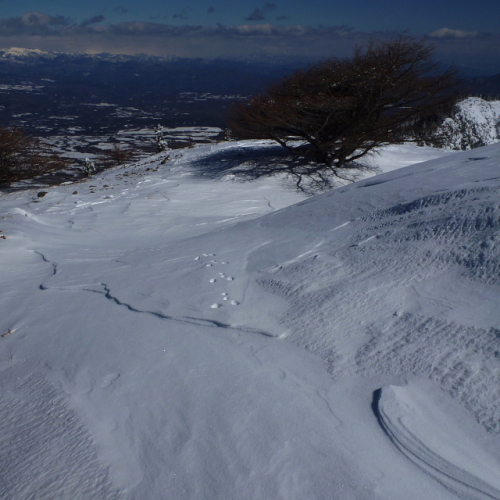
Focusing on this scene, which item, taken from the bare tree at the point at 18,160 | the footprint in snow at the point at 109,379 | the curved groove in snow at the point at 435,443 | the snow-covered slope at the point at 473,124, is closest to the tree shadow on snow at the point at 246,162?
the bare tree at the point at 18,160

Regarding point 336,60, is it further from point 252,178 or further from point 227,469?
point 227,469

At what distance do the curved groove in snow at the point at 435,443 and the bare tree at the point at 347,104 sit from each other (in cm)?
992

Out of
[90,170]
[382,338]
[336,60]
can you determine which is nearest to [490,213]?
[382,338]

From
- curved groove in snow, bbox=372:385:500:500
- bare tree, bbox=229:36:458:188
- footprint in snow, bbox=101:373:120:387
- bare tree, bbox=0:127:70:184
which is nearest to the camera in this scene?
curved groove in snow, bbox=372:385:500:500

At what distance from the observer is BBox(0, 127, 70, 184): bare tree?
17.0 meters

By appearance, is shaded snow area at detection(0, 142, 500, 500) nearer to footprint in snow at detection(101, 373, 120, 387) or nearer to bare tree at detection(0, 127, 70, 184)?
footprint in snow at detection(101, 373, 120, 387)

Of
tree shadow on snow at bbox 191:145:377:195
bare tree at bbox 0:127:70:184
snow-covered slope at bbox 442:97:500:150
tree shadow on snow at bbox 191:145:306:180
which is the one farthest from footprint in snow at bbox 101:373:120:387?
snow-covered slope at bbox 442:97:500:150

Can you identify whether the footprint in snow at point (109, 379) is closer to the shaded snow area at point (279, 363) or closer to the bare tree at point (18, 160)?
the shaded snow area at point (279, 363)

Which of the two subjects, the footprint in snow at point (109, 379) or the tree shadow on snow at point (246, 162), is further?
the tree shadow on snow at point (246, 162)

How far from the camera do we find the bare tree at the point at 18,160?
17.0 metres

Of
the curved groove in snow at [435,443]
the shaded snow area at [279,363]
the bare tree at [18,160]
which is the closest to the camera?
the curved groove in snow at [435,443]

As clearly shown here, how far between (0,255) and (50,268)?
1.04 m

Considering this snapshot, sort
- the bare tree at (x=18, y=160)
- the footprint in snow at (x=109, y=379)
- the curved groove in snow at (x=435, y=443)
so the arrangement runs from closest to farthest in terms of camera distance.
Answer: the curved groove in snow at (x=435, y=443), the footprint in snow at (x=109, y=379), the bare tree at (x=18, y=160)

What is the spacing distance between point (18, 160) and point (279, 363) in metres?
19.6
